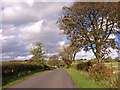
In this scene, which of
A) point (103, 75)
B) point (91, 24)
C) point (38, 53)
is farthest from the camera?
point (38, 53)

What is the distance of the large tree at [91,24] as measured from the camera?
16109 millimetres

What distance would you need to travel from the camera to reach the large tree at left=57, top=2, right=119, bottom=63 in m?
16.1

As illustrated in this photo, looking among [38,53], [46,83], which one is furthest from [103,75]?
[38,53]

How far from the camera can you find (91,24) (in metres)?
17.9

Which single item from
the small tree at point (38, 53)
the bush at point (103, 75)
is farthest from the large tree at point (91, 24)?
the small tree at point (38, 53)

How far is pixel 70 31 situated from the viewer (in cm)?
1886

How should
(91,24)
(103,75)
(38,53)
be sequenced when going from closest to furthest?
(103,75), (91,24), (38,53)

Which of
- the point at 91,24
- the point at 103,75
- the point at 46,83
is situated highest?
the point at 91,24

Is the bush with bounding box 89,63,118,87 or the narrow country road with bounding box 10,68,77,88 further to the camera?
the narrow country road with bounding box 10,68,77,88

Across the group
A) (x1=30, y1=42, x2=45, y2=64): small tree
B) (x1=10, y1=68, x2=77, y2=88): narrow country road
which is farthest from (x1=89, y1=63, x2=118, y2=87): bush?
(x1=30, y1=42, x2=45, y2=64): small tree

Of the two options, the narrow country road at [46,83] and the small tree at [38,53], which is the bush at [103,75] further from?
the small tree at [38,53]

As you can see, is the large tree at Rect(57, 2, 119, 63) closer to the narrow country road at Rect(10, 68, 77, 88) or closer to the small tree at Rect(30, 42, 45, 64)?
the narrow country road at Rect(10, 68, 77, 88)

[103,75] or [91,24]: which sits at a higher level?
[91,24]

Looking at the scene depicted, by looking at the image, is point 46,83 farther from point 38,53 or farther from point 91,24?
point 38,53
